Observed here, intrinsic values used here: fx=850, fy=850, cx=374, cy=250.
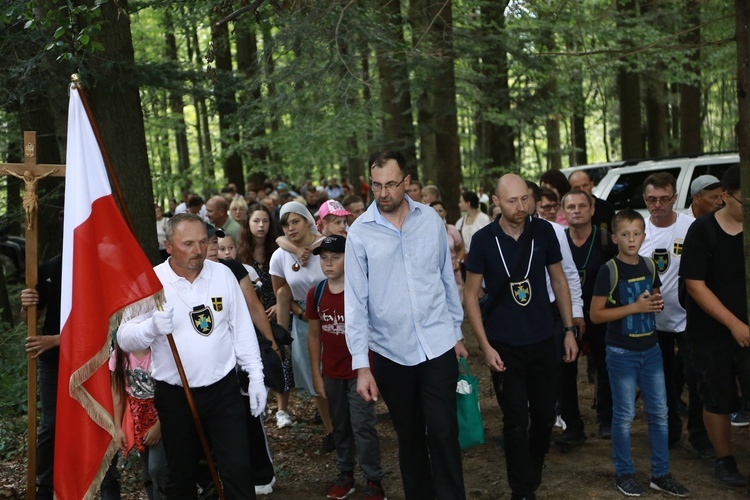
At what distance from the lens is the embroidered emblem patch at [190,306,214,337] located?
16.6 ft

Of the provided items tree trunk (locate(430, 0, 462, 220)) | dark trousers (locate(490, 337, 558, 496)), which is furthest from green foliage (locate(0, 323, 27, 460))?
tree trunk (locate(430, 0, 462, 220))

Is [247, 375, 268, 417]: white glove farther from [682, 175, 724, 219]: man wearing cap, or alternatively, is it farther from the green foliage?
[682, 175, 724, 219]: man wearing cap

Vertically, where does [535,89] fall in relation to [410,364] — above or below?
above

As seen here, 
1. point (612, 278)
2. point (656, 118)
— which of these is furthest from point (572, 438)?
point (656, 118)

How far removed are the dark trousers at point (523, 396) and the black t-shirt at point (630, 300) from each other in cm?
56

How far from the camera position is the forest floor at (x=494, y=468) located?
20.2 feet

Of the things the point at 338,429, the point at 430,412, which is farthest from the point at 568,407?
the point at 430,412

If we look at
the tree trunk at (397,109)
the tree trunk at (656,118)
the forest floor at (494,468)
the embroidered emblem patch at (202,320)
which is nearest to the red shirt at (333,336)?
the forest floor at (494,468)

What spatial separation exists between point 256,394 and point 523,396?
5.92 ft

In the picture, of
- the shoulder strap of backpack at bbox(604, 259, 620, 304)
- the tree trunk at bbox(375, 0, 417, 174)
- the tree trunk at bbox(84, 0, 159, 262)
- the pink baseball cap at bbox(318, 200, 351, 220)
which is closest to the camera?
the shoulder strap of backpack at bbox(604, 259, 620, 304)

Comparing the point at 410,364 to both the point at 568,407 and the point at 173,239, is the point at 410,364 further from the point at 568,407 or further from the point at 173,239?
the point at 568,407

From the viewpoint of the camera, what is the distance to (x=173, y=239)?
16.7 ft

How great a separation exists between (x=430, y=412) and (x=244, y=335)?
123 cm

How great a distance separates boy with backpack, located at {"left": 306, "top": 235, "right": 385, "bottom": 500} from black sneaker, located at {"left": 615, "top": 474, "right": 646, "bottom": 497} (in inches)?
67.0
